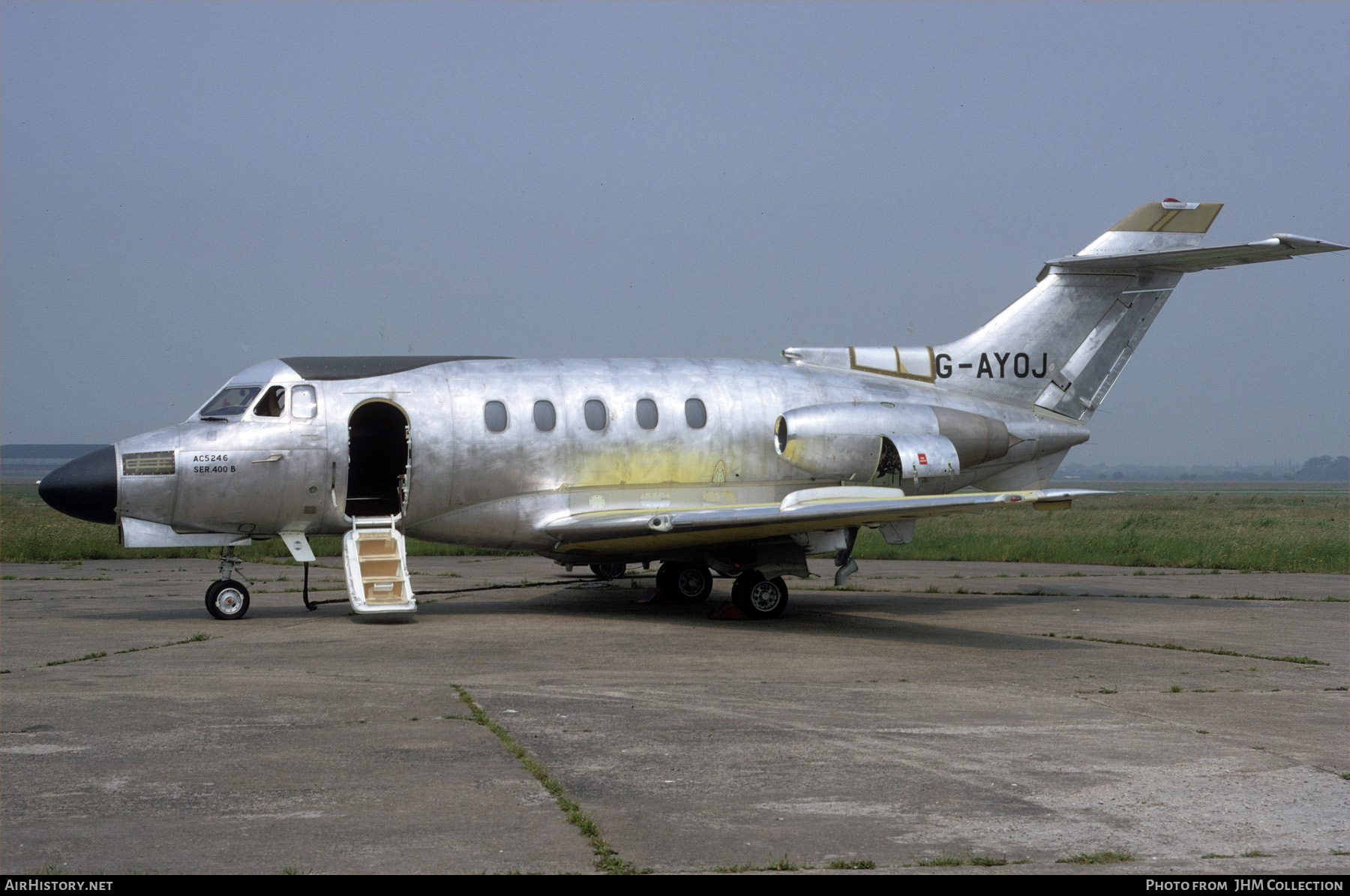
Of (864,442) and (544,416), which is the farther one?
(864,442)

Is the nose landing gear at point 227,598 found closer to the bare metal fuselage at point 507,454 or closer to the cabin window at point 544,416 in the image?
the bare metal fuselage at point 507,454

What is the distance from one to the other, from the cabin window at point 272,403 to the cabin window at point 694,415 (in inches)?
220

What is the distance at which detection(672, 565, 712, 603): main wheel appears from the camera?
1903 cm

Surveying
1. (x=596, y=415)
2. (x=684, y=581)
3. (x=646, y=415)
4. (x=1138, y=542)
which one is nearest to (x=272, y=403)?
(x=596, y=415)

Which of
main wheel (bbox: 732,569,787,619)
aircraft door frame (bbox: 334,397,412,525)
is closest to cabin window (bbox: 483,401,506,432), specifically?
aircraft door frame (bbox: 334,397,412,525)

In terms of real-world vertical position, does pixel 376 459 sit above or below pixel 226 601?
above

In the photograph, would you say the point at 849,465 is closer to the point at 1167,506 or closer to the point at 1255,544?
the point at 1255,544

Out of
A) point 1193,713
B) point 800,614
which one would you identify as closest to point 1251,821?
point 1193,713

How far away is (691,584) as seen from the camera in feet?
62.5

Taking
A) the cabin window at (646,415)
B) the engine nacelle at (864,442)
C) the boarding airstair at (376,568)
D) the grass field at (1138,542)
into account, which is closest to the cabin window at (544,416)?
the cabin window at (646,415)

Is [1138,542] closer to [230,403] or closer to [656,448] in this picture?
[656,448]

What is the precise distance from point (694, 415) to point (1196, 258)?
8.26 m

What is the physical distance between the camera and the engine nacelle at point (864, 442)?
57.6ft

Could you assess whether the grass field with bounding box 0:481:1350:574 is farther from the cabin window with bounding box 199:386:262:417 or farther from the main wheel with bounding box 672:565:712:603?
the cabin window with bounding box 199:386:262:417
